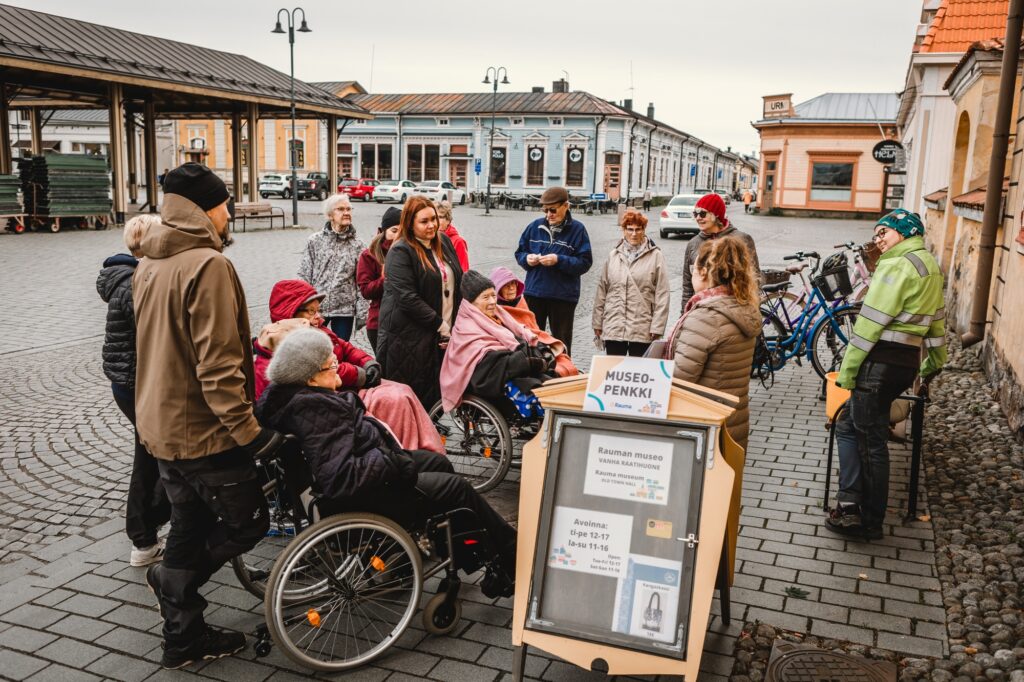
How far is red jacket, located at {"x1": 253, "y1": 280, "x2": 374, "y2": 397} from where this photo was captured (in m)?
4.76

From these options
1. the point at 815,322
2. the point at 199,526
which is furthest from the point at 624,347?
the point at 199,526

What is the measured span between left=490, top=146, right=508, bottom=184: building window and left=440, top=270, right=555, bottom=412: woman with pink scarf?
5156 centimetres

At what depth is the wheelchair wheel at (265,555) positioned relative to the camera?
391cm

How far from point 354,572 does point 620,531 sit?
3.91 ft

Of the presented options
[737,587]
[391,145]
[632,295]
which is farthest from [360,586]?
[391,145]

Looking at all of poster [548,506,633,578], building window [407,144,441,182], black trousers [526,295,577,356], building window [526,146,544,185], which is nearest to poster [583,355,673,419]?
poster [548,506,633,578]

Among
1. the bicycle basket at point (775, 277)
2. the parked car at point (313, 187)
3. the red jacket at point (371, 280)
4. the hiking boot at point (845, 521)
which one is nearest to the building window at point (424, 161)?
the parked car at point (313, 187)

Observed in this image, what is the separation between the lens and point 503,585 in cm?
385

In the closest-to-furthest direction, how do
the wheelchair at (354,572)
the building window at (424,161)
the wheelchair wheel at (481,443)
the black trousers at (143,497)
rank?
the wheelchair at (354,572)
the black trousers at (143,497)
the wheelchair wheel at (481,443)
the building window at (424,161)

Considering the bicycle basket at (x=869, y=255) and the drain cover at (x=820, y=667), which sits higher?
the bicycle basket at (x=869, y=255)

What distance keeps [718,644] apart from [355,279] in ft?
14.2

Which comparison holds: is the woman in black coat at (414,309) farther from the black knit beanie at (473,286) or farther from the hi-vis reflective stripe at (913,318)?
the hi-vis reflective stripe at (913,318)

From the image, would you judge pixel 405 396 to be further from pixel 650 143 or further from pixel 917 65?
pixel 650 143

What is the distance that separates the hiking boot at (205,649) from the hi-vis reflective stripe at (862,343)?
3307 millimetres
